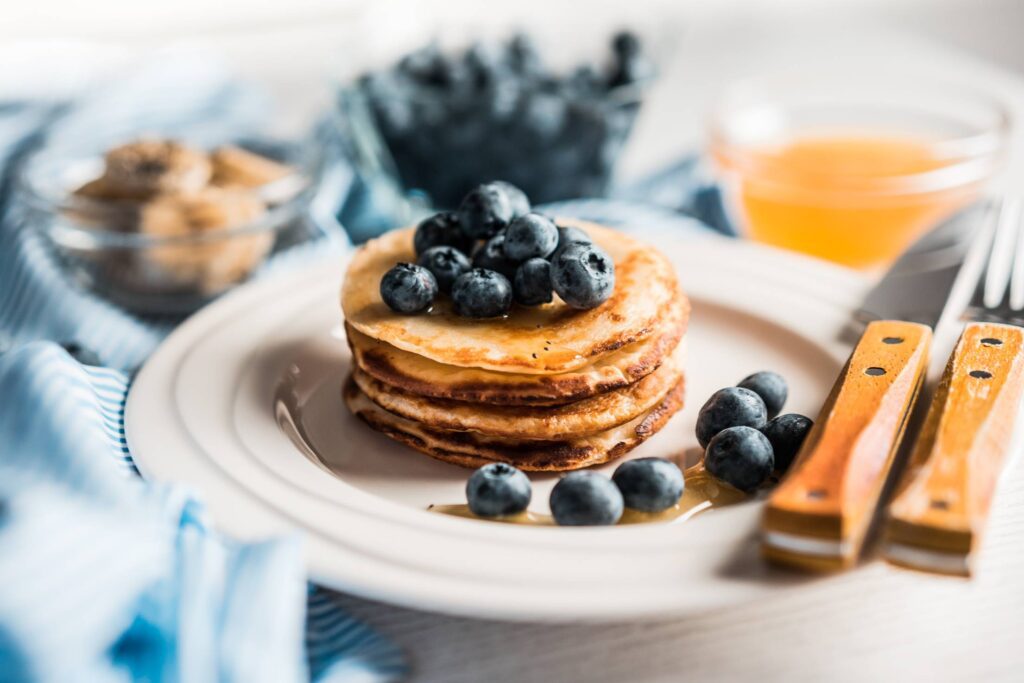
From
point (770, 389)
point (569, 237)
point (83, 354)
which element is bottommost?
point (83, 354)

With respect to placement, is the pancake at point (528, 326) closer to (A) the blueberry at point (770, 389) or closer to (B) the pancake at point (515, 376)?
(B) the pancake at point (515, 376)

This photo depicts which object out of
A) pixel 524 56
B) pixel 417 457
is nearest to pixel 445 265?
pixel 417 457

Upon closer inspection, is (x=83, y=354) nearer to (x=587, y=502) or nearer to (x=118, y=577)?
(x=118, y=577)

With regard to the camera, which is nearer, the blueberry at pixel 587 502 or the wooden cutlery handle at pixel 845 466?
the wooden cutlery handle at pixel 845 466

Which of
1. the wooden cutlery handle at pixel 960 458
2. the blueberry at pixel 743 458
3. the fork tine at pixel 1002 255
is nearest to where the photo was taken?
the wooden cutlery handle at pixel 960 458

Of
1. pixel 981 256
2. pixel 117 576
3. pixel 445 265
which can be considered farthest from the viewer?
pixel 981 256

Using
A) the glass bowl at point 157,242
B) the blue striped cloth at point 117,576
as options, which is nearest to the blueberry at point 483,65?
the glass bowl at point 157,242

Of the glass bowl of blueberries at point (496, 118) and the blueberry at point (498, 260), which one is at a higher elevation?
the blueberry at point (498, 260)

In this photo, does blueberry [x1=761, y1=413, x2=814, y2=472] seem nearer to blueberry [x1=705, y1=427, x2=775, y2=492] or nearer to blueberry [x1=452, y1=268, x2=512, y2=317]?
blueberry [x1=705, y1=427, x2=775, y2=492]
